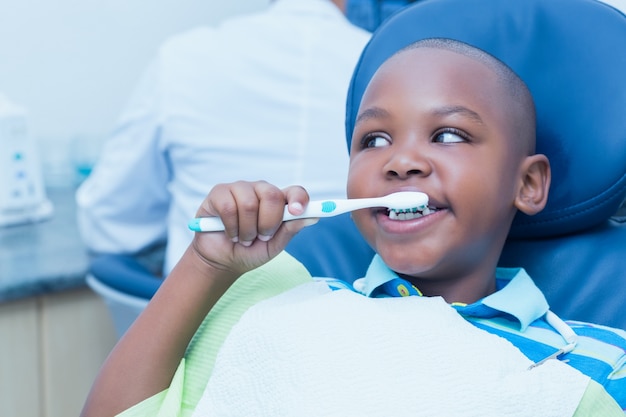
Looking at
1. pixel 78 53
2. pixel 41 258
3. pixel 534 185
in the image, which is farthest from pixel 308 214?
pixel 78 53

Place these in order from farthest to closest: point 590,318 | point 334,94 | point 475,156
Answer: point 334,94 < point 590,318 < point 475,156

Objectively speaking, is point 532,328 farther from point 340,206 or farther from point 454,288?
point 340,206

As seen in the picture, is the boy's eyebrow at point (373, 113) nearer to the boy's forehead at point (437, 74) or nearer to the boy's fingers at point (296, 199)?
the boy's forehead at point (437, 74)

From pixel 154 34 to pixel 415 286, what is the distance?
1725 millimetres

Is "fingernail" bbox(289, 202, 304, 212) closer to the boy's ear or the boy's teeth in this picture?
the boy's teeth

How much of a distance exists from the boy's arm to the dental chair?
0.25 meters

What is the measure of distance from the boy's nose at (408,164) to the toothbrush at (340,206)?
0.03 m

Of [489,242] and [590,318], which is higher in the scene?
[489,242]

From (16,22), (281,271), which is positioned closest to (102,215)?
(16,22)

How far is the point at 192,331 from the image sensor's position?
97 cm

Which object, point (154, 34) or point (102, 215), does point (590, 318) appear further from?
point (154, 34)

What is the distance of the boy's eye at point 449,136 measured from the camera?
3.17ft

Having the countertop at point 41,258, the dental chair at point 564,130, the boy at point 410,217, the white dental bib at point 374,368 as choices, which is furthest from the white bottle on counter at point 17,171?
the white dental bib at point 374,368

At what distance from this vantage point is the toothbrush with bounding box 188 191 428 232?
879 millimetres
